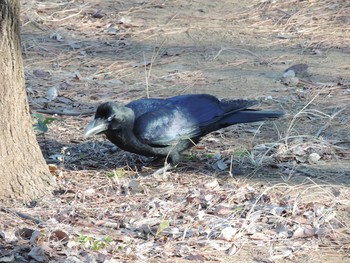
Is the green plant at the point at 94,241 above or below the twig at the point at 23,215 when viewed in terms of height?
below

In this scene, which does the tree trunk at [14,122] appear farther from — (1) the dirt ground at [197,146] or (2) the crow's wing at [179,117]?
(2) the crow's wing at [179,117]

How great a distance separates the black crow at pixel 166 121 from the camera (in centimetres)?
609

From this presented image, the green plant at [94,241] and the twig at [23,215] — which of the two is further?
the twig at [23,215]

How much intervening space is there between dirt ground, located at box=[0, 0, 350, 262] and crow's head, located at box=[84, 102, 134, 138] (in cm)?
35

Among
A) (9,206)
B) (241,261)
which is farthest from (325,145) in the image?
(9,206)

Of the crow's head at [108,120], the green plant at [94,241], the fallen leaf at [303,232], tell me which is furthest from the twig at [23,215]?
the fallen leaf at [303,232]

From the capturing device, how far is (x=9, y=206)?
5309 millimetres

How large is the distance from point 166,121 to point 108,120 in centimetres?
49

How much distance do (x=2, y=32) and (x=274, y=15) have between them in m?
5.83

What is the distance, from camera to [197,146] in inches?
269

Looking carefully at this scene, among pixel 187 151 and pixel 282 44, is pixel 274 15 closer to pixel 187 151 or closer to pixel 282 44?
pixel 282 44

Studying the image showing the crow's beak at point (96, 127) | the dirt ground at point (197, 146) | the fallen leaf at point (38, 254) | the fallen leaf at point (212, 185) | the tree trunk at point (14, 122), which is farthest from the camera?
the crow's beak at point (96, 127)

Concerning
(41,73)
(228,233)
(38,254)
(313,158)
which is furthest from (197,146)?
(41,73)

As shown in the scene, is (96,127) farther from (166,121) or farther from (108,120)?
(166,121)
